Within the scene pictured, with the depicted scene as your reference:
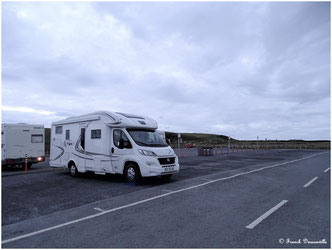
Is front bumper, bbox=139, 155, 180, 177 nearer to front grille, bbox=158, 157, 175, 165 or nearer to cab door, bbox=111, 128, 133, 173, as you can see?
front grille, bbox=158, 157, 175, 165

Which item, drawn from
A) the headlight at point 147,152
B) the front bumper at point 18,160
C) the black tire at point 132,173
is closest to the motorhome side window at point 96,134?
the black tire at point 132,173

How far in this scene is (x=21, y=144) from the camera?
54.6ft

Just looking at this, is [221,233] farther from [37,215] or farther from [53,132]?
[53,132]

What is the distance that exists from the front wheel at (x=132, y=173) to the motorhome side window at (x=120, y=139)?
2.87 ft

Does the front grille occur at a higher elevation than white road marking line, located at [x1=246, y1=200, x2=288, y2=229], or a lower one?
higher

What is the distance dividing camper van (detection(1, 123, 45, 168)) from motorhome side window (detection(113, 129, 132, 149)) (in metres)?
7.89

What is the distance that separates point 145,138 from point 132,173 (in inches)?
62.2

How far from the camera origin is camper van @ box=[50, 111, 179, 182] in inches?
398

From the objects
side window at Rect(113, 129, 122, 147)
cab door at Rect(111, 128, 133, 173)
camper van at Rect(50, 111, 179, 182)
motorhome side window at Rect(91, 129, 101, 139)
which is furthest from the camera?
motorhome side window at Rect(91, 129, 101, 139)

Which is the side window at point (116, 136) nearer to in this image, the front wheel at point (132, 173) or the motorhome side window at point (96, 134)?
the motorhome side window at point (96, 134)

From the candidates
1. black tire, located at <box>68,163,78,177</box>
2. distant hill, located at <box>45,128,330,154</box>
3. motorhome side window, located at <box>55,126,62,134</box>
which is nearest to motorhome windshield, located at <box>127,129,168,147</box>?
black tire, located at <box>68,163,78,177</box>

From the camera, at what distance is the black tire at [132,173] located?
33.3 feet

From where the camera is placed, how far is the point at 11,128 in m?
16.6

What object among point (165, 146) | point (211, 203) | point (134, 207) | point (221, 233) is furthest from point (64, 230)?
point (165, 146)
